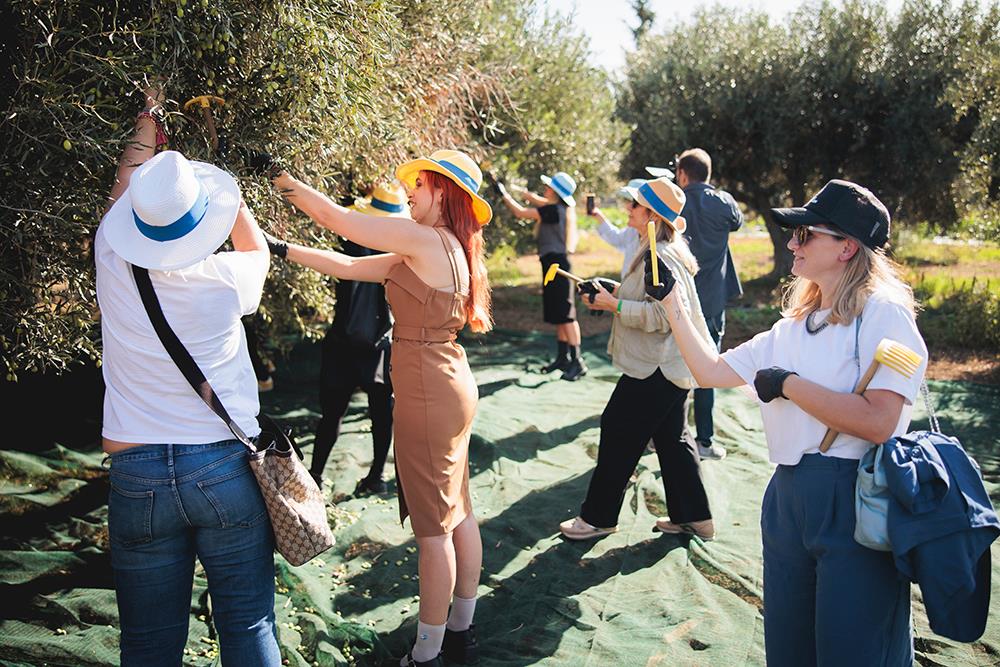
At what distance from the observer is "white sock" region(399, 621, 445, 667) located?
348 centimetres

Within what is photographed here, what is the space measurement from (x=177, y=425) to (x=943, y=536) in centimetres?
222

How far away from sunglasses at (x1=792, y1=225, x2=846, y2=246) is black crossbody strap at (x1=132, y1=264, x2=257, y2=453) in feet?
6.16

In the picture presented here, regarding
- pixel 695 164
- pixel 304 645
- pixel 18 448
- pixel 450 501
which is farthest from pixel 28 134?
pixel 695 164

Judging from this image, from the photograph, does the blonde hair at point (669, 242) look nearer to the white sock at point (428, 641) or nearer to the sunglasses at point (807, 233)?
the sunglasses at point (807, 233)

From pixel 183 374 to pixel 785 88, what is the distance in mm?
13381

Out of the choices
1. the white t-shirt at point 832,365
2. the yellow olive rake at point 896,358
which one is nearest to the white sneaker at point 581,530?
the white t-shirt at point 832,365

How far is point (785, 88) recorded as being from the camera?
13734 millimetres

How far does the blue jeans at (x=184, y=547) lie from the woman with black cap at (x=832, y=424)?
5.43 ft

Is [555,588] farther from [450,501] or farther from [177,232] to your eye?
[177,232]

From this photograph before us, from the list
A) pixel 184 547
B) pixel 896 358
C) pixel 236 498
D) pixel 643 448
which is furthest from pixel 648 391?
pixel 184 547

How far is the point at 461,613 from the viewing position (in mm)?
3744

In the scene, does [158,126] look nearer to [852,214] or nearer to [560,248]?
[852,214]

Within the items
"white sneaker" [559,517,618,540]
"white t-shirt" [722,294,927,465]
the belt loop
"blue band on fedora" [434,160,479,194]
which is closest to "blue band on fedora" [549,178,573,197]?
"white sneaker" [559,517,618,540]

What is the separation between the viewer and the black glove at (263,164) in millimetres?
3242
